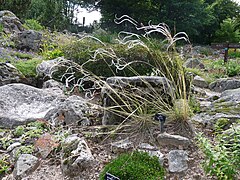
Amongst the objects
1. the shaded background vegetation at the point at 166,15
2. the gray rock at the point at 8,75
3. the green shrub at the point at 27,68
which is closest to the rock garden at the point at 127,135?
the gray rock at the point at 8,75

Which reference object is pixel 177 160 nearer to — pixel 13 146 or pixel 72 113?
pixel 72 113

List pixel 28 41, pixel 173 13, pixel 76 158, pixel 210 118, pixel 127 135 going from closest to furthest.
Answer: pixel 76 158
pixel 127 135
pixel 210 118
pixel 28 41
pixel 173 13

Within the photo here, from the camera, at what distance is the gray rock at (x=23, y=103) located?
2.94m

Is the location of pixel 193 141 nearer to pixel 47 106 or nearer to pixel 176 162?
pixel 176 162

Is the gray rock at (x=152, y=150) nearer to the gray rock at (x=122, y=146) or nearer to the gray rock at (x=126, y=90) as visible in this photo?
the gray rock at (x=122, y=146)

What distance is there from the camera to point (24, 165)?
2.12m

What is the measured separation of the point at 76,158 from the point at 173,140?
723 mm

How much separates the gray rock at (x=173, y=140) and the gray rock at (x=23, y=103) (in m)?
1.35

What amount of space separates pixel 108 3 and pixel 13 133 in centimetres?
1257

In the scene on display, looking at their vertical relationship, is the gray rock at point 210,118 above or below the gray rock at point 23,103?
above

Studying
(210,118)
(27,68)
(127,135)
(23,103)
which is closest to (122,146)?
(127,135)

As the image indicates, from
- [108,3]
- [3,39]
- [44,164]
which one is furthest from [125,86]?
[108,3]

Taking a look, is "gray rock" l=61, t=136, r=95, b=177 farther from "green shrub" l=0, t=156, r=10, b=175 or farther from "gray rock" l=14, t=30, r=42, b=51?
"gray rock" l=14, t=30, r=42, b=51

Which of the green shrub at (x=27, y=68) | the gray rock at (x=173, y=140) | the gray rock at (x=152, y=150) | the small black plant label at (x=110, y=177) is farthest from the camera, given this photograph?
the green shrub at (x=27, y=68)
